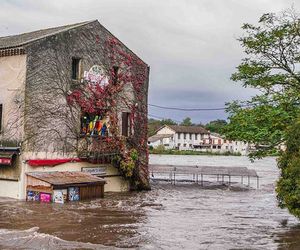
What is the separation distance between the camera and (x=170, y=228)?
18141 millimetres

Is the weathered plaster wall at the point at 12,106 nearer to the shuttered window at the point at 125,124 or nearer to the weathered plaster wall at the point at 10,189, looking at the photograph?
the weathered plaster wall at the point at 10,189

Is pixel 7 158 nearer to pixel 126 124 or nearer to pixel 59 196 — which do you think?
pixel 59 196

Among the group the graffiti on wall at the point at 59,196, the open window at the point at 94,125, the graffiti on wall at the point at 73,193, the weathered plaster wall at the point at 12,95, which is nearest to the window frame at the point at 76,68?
the open window at the point at 94,125

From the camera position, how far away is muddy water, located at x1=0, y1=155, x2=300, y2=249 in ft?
49.6

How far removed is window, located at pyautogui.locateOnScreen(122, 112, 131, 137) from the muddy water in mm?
4469

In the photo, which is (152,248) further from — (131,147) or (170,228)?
(131,147)

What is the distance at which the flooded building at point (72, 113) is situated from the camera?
1028 inches

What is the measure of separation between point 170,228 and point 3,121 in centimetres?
1280

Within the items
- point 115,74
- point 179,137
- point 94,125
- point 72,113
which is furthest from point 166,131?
point 72,113

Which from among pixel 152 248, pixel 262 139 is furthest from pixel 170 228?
pixel 262 139

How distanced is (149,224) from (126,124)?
13.9m

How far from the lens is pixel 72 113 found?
28547 millimetres

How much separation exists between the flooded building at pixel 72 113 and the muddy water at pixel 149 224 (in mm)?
1872

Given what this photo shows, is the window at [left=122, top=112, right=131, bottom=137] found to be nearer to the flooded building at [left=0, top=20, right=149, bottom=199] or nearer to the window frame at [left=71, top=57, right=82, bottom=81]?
the flooded building at [left=0, top=20, right=149, bottom=199]
